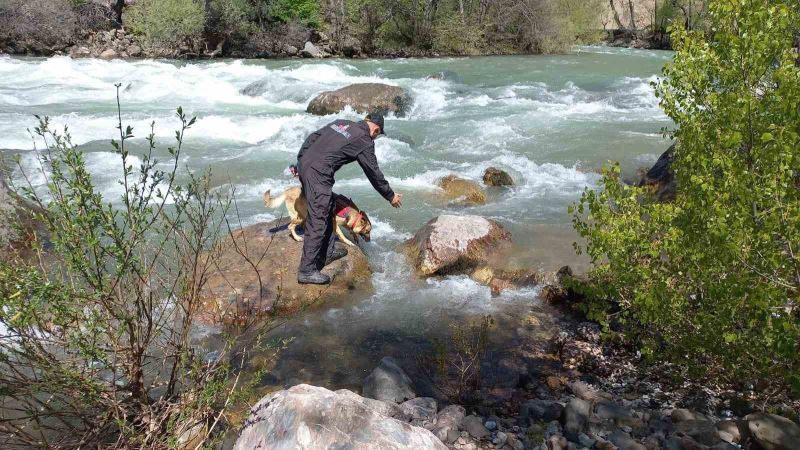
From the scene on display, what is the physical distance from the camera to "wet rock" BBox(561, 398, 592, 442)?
3.92 m

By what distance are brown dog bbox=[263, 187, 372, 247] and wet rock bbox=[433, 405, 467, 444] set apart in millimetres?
3137

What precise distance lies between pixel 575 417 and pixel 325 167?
3668 millimetres

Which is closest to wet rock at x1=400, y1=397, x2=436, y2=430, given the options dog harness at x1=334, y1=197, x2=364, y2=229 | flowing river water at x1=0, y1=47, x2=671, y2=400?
flowing river water at x1=0, y1=47, x2=671, y2=400

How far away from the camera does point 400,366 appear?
5316mm

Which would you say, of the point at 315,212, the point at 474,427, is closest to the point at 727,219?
the point at 474,427

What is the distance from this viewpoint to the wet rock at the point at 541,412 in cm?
421

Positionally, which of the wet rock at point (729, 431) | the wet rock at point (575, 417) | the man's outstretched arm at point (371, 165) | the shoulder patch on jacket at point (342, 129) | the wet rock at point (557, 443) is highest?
the shoulder patch on jacket at point (342, 129)

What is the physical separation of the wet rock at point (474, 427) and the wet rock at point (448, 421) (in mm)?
46

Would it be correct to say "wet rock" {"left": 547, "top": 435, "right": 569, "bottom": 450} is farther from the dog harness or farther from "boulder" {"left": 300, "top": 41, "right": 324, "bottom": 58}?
"boulder" {"left": 300, "top": 41, "right": 324, "bottom": 58}

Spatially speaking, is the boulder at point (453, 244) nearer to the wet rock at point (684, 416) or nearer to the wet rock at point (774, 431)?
the wet rock at point (684, 416)

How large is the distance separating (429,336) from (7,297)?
13.7 feet

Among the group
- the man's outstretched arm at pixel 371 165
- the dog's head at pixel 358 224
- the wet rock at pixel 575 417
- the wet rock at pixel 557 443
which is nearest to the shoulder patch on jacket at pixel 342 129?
the man's outstretched arm at pixel 371 165

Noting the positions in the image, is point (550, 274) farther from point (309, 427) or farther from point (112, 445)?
point (112, 445)

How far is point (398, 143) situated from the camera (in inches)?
534
